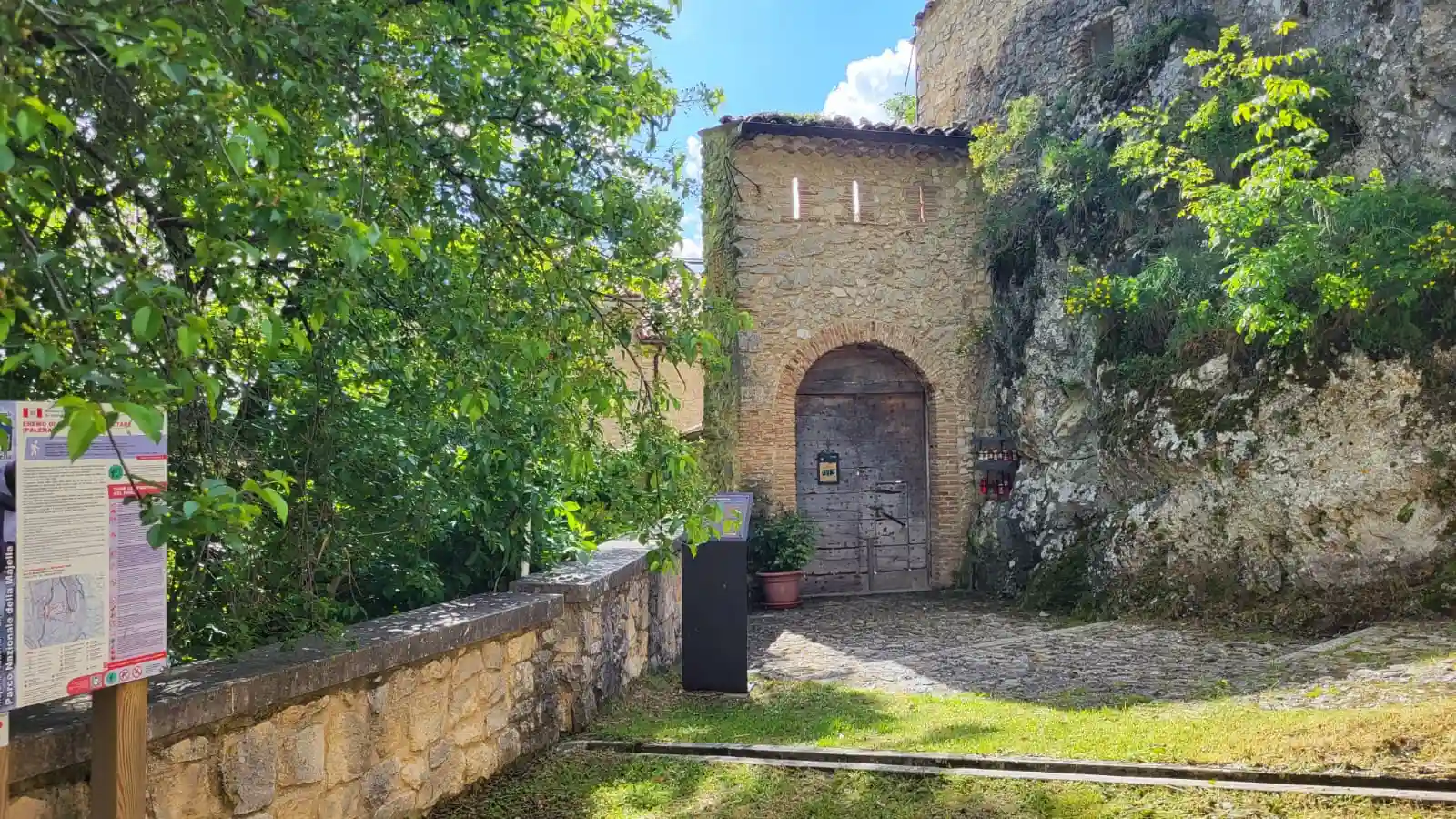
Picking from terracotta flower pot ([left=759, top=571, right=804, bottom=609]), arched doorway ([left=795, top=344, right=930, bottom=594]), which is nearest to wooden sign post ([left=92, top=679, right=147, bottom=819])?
terracotta flower pot ([left=759, top=571, right=804, bottom=609])

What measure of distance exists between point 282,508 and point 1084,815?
270 cm

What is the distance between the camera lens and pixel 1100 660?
6.11 meters

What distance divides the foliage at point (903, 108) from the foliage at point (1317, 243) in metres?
7.66

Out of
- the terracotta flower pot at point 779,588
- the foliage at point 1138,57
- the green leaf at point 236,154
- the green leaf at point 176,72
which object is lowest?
the terracotta flower pot at point 779,588

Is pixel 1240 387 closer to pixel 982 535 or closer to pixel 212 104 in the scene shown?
pixel 982 535

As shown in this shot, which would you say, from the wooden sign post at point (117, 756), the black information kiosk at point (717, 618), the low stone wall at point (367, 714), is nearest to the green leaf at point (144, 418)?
the wooden sign post at point (117, 756)

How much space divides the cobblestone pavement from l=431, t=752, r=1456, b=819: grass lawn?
1652mm

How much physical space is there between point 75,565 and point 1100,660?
5.72 meters

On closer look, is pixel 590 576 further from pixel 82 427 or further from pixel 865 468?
pixel 865 468

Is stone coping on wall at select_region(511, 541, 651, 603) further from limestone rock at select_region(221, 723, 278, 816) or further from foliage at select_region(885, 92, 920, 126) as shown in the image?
foliage at select_region(885, 92, 920, 126)

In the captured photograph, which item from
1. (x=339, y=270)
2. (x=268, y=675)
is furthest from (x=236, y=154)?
(x=268, y=675)

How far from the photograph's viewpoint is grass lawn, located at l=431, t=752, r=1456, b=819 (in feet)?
10.1

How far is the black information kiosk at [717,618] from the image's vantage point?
539 centimetres

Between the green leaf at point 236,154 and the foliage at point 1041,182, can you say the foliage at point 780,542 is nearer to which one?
the foliage at point 1041,182
